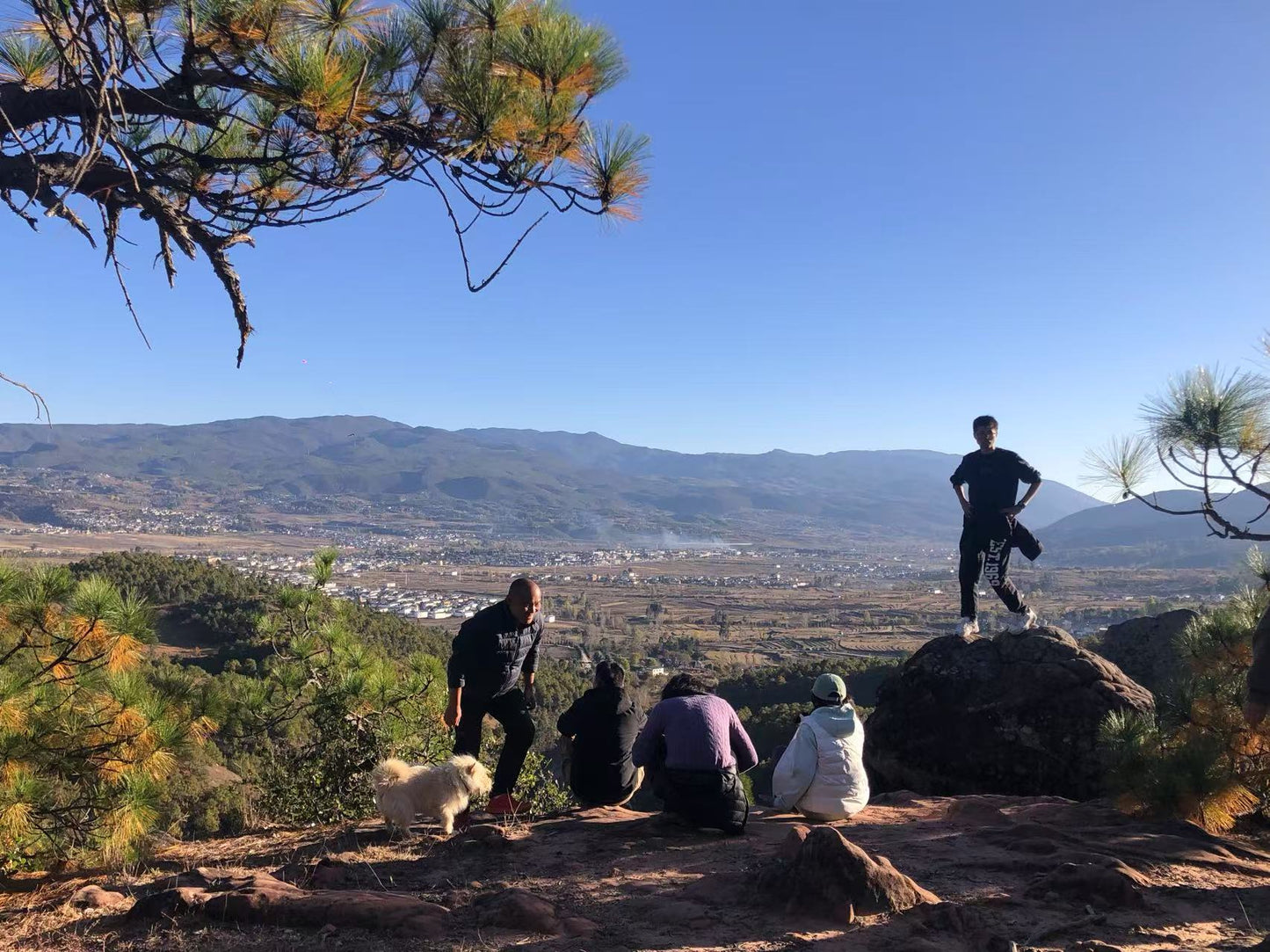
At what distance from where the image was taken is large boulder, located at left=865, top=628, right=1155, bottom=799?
7.08 meters

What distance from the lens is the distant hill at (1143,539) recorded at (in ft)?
307

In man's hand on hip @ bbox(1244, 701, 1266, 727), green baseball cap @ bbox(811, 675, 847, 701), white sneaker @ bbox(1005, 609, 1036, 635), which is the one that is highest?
man's hand on hip @ bbox(1244, 701, 1266, 727)

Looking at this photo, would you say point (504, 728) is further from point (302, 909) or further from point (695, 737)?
point (302, 909)

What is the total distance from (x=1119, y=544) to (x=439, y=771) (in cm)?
14873

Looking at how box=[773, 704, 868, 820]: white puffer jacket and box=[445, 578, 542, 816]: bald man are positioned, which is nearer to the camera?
box=[773, 704, 868, 820]: white puffer jacket

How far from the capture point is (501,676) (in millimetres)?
5383

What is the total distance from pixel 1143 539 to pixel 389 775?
15367cm

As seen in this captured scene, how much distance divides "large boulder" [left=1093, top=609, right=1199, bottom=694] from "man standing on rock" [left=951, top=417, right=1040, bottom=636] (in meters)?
3.56

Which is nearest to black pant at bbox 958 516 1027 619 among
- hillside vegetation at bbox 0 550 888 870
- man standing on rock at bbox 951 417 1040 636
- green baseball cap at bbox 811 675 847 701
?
man standing on rock at bbox 951 417 1040 636

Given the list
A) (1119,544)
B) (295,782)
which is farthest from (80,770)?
(1119,544)

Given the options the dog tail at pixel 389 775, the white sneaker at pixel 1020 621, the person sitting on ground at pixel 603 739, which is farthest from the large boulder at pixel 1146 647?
the dog tail at pixel 389 775

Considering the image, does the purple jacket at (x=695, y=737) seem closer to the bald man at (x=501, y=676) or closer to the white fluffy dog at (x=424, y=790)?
the bald man at (x=501, y=676)

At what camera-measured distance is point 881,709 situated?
8.13m

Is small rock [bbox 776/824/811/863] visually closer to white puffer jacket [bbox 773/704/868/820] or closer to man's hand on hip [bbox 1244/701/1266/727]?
white puffer jacket [bbox 773/704/868/820]
